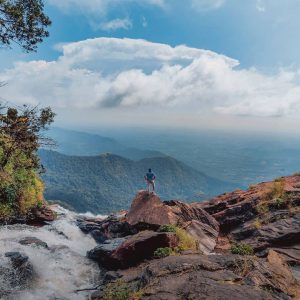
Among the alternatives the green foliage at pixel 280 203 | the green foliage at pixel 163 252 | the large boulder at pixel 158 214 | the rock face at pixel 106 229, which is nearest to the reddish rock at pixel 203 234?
the large boulder at pixel 158 214

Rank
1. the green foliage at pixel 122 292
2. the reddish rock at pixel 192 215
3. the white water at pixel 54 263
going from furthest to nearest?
the reddish rock at pixel 192 215 < the white water at pixel 54 263 < the green foliage at pixel 122 292

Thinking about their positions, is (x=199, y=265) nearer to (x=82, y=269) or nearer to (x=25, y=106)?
(x=82, y=269)

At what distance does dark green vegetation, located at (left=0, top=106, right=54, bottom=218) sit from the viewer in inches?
1060

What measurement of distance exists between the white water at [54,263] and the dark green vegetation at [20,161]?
8.20 feet

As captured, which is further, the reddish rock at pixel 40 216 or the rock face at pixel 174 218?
the reddish rock at pixel 40 216

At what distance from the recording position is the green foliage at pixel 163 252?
20453 millimetres

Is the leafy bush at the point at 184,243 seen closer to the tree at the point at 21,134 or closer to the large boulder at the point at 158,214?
the large boulder at the point at 158,214

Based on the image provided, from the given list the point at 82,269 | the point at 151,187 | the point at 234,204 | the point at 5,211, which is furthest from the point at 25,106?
the point at 234,204

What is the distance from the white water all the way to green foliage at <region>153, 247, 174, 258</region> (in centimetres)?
500

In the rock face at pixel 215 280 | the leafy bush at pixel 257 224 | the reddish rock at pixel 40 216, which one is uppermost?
the rock face at pixel 215 280

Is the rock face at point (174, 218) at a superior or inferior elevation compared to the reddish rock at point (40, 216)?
superior

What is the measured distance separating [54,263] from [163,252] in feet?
31.1

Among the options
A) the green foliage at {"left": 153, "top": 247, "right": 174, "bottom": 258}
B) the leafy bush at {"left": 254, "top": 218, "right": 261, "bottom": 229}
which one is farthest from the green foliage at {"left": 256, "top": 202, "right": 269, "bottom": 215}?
the green foliage at {"left": 153, "top": 247, "right": 174, "bottom": 258}

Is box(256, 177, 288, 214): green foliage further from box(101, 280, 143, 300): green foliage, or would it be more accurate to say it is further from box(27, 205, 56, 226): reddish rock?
box(27, 205, 56, 226): reddish rock
